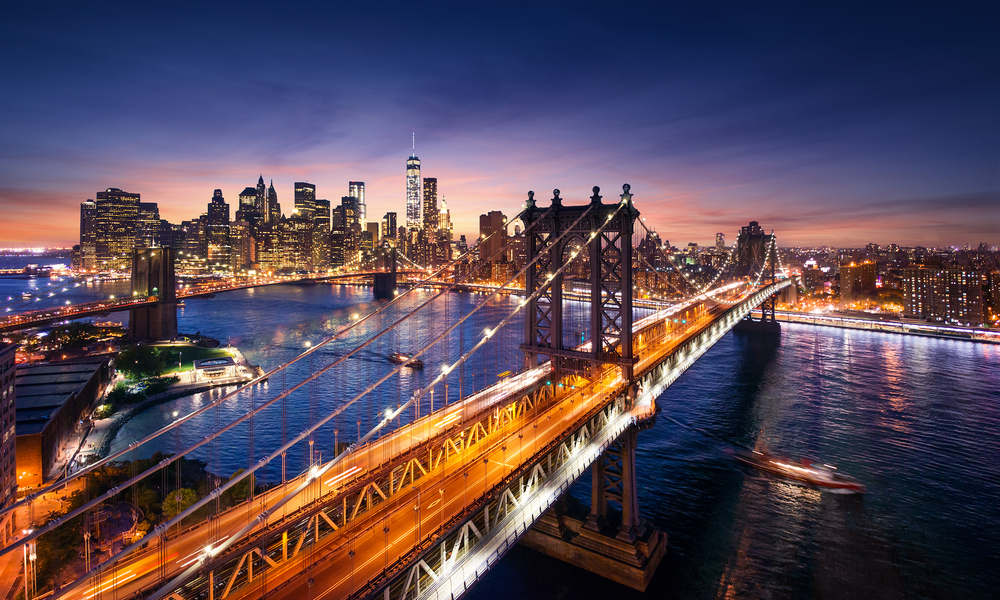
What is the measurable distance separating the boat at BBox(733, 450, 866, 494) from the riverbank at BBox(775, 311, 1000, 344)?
48.8 metres

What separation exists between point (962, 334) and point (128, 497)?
77.9 meters

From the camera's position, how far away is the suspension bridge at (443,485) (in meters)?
7.77

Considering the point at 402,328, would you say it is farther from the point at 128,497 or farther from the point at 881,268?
the point at 881,268

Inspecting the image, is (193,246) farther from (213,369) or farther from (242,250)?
(213,369)

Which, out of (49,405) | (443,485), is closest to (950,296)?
(443,485)

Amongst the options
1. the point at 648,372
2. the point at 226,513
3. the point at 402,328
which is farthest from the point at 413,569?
the point at 402,328

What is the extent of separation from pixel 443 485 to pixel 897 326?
238 feet

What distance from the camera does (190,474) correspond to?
22.9 meters

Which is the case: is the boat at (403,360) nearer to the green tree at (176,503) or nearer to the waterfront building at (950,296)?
the green tree at (176,503)

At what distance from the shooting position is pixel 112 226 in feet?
474

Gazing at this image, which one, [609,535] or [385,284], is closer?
[609,535]

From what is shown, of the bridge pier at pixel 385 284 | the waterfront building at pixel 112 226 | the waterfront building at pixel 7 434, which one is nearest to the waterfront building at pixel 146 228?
the waterfront building at pixel 112 226

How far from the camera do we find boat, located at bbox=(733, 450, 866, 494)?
882 inches

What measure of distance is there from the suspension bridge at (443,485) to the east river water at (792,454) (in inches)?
60.8
